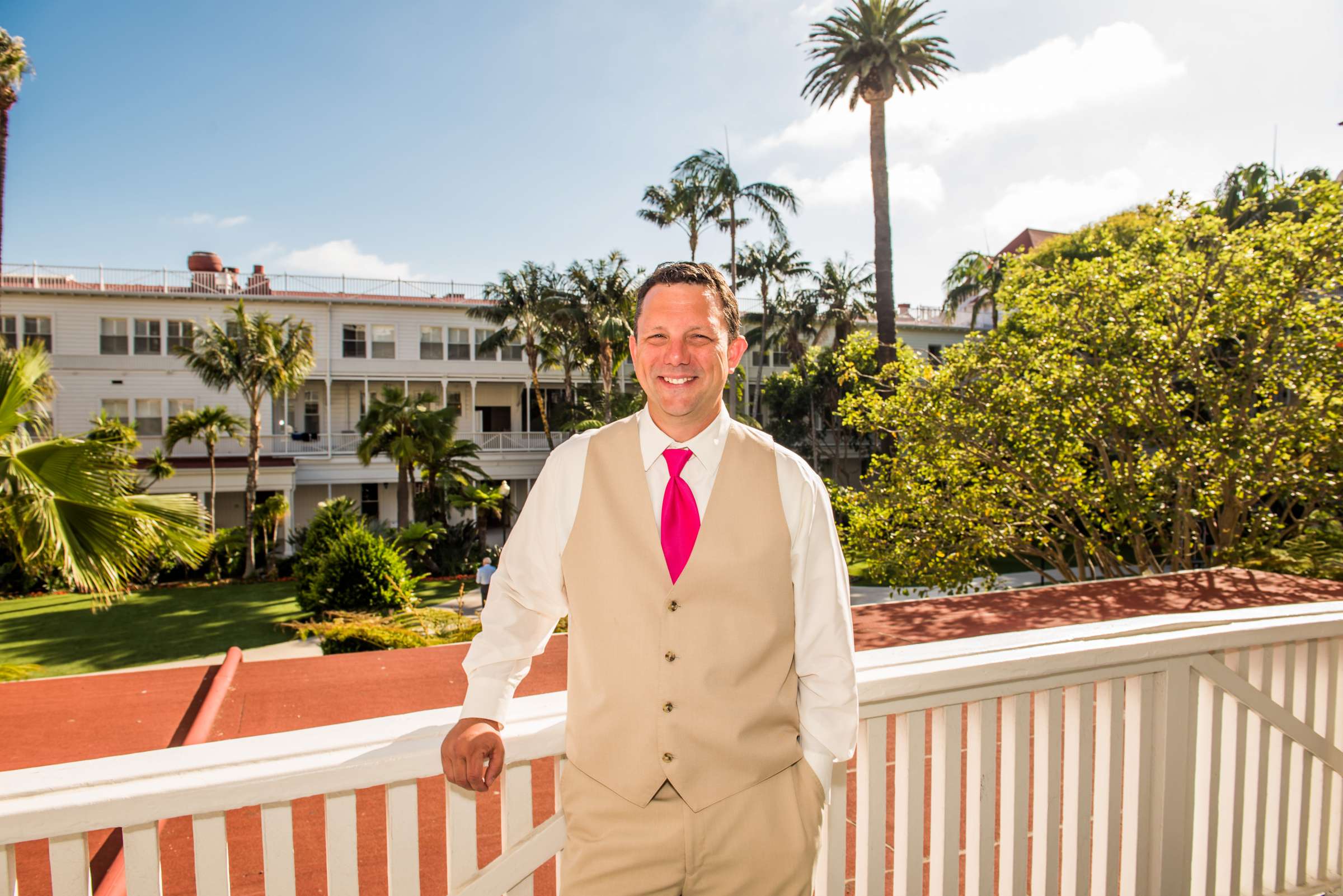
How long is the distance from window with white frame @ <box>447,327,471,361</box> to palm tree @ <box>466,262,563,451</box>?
2495 mm

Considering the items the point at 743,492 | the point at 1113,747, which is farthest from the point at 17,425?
the point at 1113,747

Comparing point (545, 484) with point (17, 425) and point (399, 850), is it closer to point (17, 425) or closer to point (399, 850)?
point (399, 850)

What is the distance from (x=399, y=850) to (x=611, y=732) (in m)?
0.41

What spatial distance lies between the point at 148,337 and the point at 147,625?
53.2 ft

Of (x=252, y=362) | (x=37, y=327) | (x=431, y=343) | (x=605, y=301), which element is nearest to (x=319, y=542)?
(x=252, y=362)

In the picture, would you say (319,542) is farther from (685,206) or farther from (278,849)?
(685,206)

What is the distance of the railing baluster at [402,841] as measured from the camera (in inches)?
53.1

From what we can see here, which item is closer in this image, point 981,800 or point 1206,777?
point 981,800

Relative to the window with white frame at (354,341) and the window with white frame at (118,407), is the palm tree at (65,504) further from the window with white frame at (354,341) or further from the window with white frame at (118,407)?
the window with white frame at (118,407)

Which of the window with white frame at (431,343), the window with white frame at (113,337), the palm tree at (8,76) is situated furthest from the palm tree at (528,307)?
the palm tree at (8,76)

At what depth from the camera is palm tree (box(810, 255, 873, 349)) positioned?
34594 millimetres

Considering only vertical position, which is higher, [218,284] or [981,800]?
[218,284]

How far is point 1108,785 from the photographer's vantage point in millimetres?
2053

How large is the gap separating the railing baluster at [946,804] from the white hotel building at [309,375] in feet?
87.1
